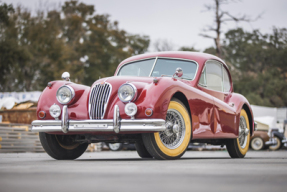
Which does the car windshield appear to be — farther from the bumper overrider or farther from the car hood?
the bumper overrider

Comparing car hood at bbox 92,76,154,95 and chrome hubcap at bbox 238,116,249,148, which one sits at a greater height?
car hood at bbox 92,76,154,95

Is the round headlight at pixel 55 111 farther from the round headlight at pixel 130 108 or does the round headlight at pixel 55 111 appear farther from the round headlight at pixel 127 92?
the round headlight at pixel 130 108

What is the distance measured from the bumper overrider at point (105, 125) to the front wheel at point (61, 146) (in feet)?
1.68

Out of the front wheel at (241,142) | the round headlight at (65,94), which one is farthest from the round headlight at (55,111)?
the front wheel at (241,142)

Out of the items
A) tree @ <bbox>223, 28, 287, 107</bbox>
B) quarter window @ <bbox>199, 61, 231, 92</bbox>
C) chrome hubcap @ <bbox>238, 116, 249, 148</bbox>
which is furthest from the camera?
tree @ <bbox>223, 28, 287, 107</bbox>

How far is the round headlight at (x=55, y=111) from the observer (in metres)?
6.93

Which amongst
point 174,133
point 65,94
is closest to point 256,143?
point 174,133

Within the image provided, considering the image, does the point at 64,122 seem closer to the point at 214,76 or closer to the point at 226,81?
the point at 214,76

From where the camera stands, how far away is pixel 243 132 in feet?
31.2

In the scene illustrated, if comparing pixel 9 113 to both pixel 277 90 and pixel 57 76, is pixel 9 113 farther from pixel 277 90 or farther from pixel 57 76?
pixel 277 90

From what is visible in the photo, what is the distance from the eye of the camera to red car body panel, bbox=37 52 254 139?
639 centimetres

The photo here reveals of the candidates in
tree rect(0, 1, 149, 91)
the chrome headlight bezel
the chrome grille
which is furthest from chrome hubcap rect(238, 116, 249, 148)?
tree rect(0, 1, 149, 91)

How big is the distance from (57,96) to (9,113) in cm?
1215

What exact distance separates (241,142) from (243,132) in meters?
0.25
